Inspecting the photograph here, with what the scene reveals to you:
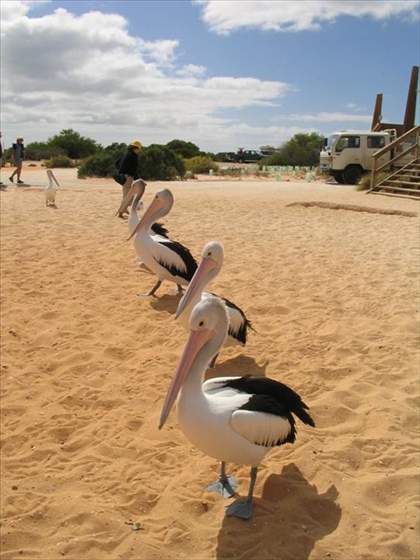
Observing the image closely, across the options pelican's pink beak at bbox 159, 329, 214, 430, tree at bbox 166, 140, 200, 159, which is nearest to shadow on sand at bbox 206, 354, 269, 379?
pelican's pink beak at bbox 159, 329, 214, 430

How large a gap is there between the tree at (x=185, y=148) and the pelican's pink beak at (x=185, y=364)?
4441cm

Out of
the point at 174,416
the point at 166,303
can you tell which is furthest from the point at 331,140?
the point at 174,416

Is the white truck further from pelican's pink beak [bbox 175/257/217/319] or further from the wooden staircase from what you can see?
pelican's pink beak [bbox 175/257/217/319]

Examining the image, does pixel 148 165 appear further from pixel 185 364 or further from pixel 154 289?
pixel 185 364

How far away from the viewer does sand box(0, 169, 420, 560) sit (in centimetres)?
272

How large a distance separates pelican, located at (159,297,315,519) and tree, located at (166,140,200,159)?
145 feet

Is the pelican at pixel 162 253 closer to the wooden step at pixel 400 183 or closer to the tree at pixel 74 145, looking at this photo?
the wooden step at pixel 400 183

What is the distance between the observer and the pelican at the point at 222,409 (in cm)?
264

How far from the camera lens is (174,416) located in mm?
3793

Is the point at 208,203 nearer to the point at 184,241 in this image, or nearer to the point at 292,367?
the point at 184,241

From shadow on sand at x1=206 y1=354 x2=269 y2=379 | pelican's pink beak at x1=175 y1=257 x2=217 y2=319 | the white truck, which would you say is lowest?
shadow on sand at x1=206 y1=354 x2=269 y2=379

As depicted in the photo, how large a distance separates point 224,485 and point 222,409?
1.94 feet

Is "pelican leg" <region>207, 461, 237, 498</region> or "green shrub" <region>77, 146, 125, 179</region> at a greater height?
"green shrub" <region>77, 146, 125, 179</region>

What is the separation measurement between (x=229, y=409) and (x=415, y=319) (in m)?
3.15
